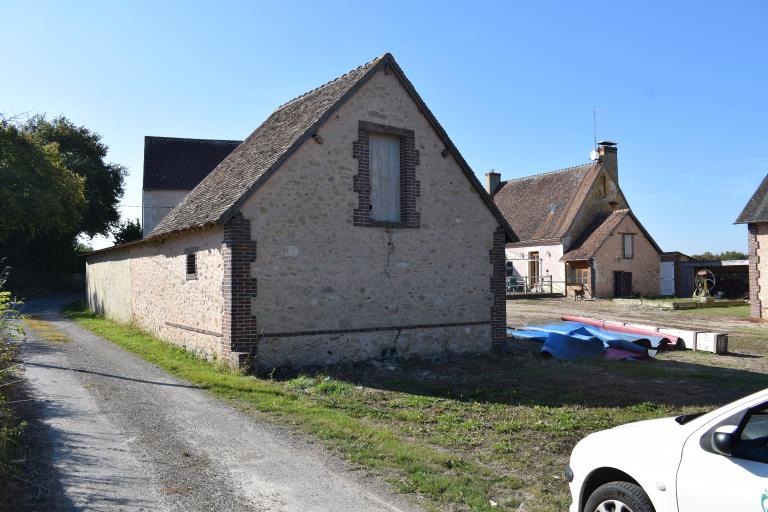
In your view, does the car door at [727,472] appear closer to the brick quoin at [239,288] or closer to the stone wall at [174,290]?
the brick quoin at [239,288]

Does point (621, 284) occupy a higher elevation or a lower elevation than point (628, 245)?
lower

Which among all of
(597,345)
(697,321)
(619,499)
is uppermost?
(619,499)

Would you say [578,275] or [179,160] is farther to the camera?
[179,160]

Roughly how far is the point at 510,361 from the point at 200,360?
6873 mm

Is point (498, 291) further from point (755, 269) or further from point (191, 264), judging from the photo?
point (755, 269)

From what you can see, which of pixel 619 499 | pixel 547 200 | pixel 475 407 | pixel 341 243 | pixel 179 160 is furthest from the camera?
pixel 547 200

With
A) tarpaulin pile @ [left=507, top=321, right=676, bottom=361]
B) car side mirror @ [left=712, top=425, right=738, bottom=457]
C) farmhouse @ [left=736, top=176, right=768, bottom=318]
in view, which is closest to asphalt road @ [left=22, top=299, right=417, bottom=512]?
car side mirror @ [left=712, top=425, right=738, bottom=457]

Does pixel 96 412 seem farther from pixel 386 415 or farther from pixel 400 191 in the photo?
pixel 400 191

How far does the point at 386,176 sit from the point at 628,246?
88.4ft

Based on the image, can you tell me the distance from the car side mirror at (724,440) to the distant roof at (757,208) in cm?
2315

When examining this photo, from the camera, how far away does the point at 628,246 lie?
36500 mm

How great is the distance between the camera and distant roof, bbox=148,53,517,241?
A: 1212 cm

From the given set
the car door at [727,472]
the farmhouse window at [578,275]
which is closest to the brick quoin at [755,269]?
the farmhouse window at [578,275]

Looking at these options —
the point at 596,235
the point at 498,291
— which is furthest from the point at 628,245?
the point at 498,291
